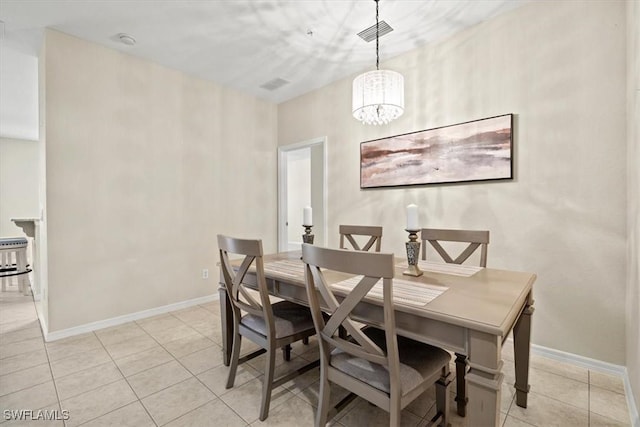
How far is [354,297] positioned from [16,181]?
27.0 feet

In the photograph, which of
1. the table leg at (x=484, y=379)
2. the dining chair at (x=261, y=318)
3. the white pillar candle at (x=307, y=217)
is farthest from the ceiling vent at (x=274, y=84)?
the table leg at (x=484, y=379)

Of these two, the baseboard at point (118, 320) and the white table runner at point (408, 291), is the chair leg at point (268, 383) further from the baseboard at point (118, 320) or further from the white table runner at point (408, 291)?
the baseboard at point (118, 320)

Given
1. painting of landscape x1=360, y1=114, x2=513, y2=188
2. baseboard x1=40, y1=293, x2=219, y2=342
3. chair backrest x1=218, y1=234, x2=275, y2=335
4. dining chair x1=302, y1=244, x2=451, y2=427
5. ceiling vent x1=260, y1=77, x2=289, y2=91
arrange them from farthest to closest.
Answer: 1. ceiling vent x1=260, y1=77, x2=289, y2=91
2. baseboard x1=40, y1=293, x2=219, y2=342
3. painting of landscape x1=360, y1=114, x2=513, y2=188
4. chair backrest x1=218, y1=234, x2=275, y2=335
5. dining chair x1=302, y1=244, x2=451, y2=427

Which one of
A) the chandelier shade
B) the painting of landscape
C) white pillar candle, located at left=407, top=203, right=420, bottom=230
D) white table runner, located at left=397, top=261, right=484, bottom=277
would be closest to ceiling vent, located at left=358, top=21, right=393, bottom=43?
the chandelier shade

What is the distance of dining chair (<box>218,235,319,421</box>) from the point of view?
1.62 metres

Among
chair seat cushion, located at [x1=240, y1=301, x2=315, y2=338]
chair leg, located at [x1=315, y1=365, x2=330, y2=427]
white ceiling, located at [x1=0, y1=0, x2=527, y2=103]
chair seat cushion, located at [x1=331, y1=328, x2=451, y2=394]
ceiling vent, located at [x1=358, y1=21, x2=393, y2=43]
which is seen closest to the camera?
chair seat cushion, located at [x1=331, y1=328, x2=451, y2=394]

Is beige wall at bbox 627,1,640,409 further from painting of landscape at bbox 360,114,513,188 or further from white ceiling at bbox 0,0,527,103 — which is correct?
white ceiling at bbox 0,0,527,103

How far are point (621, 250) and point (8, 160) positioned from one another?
9523 mm

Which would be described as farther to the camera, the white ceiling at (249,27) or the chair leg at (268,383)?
the white ceiling at (249,27)

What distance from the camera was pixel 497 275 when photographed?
1.69 meters

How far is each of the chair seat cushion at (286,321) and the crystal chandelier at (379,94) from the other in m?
1.54

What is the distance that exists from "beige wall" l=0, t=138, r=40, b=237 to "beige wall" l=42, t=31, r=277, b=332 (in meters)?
5.23

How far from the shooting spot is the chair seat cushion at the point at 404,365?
122cm

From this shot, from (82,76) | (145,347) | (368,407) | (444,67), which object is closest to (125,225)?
(145,347)
